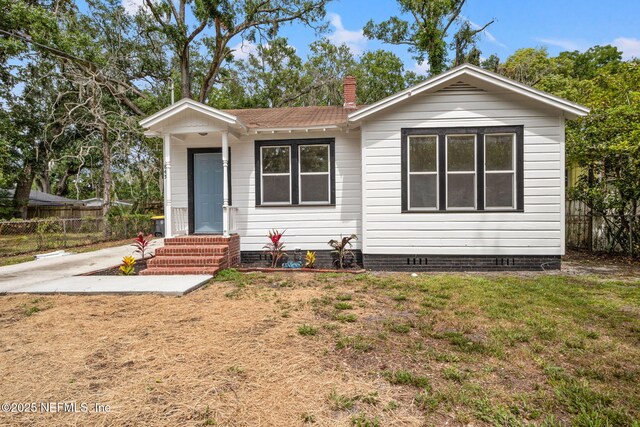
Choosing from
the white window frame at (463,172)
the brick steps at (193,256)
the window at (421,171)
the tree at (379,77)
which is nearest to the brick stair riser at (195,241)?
the brick steps at (193,256)

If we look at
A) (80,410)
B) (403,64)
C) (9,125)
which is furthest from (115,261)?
(403,64)

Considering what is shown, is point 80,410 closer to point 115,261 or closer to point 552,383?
point 552,383

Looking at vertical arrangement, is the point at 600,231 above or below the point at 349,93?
below

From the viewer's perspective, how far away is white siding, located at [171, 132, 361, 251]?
9062mm

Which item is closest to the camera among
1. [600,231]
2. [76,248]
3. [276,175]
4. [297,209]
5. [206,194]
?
[297,209]

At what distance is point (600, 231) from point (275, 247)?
912 centimetres

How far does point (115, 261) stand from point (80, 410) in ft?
26.3

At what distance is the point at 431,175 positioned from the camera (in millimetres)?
8266

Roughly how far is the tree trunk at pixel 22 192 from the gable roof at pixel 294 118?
18245 mm

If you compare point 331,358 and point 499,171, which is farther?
point 499,171

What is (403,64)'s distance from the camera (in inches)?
1035

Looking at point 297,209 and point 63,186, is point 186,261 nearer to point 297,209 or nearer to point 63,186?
point 297,209

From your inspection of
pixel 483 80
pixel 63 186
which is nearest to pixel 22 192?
pixel 63 186

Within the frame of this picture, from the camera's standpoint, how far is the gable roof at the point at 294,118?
9.00m
